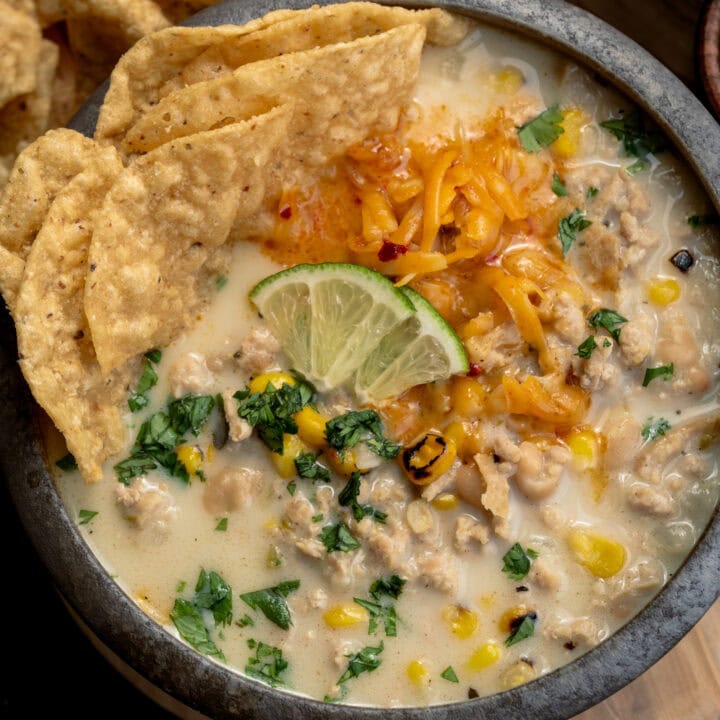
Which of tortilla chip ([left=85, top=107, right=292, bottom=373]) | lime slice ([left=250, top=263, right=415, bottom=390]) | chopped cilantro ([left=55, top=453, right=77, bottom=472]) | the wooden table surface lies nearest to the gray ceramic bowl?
chopped cilantro ([left=55, top=453, right=77, bottom=472])

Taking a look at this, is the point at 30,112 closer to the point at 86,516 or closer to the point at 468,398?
the point at 86,516

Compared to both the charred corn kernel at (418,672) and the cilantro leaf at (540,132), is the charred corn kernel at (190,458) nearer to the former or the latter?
the charred corn kernel at (418,672)

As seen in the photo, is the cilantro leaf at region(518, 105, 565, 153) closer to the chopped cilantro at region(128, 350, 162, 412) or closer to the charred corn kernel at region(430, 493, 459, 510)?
the charred corn kernel at region(430, 493, 459, 510)

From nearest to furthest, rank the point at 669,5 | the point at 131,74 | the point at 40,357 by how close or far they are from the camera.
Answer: the point at 40,357, the point at 131,74, the point at 669,5

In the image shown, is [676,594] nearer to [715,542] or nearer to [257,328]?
[715,542]

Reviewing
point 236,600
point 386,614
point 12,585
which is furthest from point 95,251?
point 12,585

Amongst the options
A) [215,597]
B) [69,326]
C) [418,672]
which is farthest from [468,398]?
[69,326]
